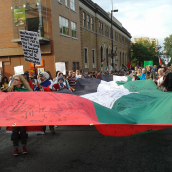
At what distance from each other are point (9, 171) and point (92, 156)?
1.72 metres

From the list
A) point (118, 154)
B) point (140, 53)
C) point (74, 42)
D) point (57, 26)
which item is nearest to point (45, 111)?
point (118, 154)

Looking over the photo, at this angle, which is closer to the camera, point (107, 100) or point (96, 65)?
point (107, 100)

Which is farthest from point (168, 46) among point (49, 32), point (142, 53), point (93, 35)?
point (49, 32)

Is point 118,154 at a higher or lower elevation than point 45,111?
lower

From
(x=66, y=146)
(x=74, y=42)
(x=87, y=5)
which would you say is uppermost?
(x=87, y=5)

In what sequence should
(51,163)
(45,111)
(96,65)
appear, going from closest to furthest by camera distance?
(45,111), (51,163), (96,65)

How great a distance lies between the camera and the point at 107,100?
21.4 ft

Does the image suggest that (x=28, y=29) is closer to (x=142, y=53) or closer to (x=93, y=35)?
(x=93, y=35)

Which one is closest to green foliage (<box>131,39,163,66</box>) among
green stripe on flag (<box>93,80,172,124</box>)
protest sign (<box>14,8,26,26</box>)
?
protest sign (<box>14,8,26,26</box>)

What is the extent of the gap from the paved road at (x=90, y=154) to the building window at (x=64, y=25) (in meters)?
17.9

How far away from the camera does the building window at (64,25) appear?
22.9 meters

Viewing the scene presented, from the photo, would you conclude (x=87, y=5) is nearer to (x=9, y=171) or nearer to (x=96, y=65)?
(x=96, y=65)

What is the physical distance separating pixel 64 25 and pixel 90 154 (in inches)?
801

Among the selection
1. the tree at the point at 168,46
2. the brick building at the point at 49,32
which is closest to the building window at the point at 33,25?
the brick building at the point at 49,32
